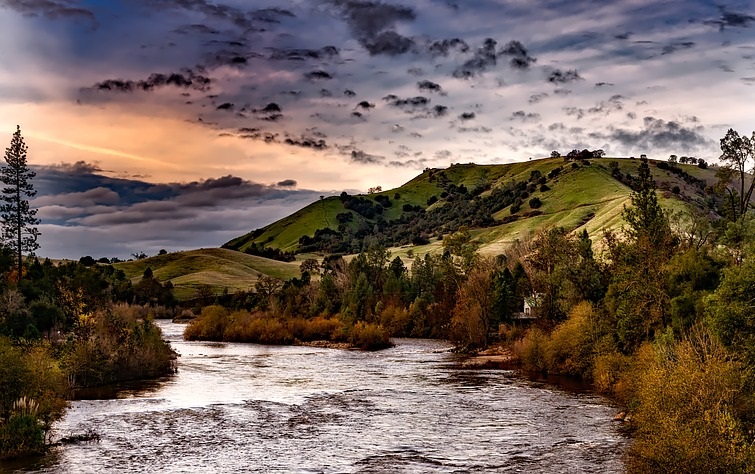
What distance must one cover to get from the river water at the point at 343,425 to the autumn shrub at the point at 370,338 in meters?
33.7

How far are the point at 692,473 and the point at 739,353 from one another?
507 inches

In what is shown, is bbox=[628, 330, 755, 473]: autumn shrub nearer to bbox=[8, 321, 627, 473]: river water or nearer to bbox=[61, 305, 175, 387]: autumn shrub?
bbox=[8, 321, 627, 473]: river water

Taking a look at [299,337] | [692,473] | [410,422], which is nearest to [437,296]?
[299,337]

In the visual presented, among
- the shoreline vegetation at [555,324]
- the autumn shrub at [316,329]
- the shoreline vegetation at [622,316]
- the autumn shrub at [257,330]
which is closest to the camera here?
the shoreline vegetation at [622,316]

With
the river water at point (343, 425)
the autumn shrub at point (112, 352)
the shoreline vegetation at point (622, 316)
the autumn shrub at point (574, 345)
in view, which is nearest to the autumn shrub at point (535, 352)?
the shoreline vegetation at point (622, 316)

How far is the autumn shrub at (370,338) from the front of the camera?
104m

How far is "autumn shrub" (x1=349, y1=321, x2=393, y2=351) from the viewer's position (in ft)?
341

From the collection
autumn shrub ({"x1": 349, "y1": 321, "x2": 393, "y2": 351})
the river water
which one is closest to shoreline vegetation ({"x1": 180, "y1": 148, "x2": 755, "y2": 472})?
autumn shrub ({"x1": 349, "y1": 321, "x2": 393, "y2": 351})

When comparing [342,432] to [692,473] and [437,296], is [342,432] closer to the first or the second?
[692,473]

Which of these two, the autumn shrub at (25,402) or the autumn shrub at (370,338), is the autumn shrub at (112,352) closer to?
the autumn shrub at (25,402)

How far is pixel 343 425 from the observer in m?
43.1

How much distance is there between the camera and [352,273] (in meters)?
140

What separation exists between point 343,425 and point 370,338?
61.2 meters

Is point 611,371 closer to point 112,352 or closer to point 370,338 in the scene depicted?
point 112,352
